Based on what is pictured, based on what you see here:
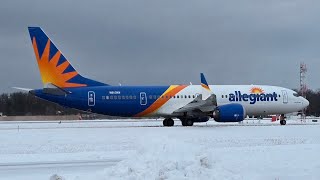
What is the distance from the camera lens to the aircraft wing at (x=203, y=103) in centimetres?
3569

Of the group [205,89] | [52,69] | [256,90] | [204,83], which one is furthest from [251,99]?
[52,69]

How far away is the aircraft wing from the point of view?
35.7 metres

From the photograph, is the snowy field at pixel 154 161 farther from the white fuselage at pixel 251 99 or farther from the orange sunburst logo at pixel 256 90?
the orange sunburst logo at pixel 256 90

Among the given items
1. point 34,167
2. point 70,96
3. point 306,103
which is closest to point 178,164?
point 34,167

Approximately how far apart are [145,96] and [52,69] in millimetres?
7130

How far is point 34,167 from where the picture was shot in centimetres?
1365

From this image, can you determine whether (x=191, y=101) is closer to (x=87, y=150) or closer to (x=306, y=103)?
(x=306, y=103)

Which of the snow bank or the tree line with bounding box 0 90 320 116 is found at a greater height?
the tree line with bounding box 0 90 320 116

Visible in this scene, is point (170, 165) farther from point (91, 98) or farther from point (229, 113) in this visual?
point (91, 98)

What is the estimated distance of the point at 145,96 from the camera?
36844 millimetres

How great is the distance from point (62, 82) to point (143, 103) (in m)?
6.17

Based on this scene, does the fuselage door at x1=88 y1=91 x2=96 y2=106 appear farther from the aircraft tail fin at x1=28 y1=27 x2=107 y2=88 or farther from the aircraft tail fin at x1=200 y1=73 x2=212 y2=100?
the aircraft tail fin at x1=200 y1=73 x2=212 y2=100

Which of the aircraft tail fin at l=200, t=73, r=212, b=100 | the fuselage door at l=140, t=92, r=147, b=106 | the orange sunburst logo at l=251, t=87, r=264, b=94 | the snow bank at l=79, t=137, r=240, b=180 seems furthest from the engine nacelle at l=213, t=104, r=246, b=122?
the snow bank at l=79, t=137, r=240, b=180

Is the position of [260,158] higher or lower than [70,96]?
lower
